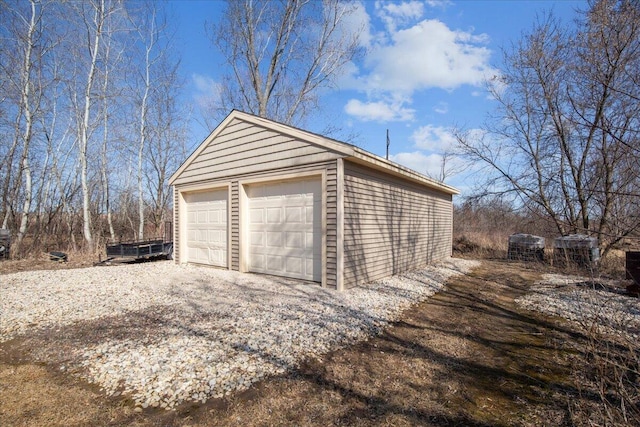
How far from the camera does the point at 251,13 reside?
14484 millimetres

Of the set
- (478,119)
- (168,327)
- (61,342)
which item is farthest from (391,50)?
(61,342)

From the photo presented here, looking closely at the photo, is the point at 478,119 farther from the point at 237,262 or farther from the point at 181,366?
the point at 181,366

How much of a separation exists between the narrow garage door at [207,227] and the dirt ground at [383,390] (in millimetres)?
4867

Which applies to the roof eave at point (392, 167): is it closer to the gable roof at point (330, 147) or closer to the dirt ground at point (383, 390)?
the gable roof at point (330, 147)

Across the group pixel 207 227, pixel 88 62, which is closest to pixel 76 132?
pixel 88 62

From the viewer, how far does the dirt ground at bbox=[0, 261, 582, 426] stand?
86.7 inches

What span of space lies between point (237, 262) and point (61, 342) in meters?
4.18

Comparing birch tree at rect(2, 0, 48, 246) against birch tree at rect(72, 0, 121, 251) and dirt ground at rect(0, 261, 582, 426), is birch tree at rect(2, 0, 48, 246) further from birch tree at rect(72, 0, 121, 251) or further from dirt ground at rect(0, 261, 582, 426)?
dirt ground at rect(0, 261, 582, 426)

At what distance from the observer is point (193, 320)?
4211 mm

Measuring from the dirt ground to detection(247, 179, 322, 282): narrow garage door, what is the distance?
2.77 m

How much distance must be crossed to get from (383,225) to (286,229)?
2260 mm

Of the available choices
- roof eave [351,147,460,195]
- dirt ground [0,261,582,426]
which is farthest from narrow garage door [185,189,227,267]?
dirt ground [0,261,582,426]

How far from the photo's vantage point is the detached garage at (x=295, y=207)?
5.84 meters

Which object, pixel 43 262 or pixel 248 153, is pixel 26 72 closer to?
pixel 43 262
